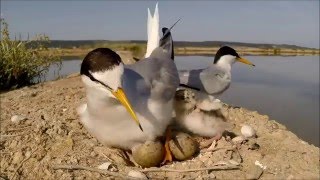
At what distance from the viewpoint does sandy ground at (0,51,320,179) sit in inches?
170

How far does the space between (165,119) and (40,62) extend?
4.51 metres

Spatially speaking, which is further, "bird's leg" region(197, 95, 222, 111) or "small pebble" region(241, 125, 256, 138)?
"small pebble" region(241, 125, 256, 138)

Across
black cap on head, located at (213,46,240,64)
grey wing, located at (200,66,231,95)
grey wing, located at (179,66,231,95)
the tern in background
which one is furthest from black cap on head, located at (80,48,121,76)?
black cap on head, located at (213,46,240,64)

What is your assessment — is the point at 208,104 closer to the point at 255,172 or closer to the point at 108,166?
the point at 255,172

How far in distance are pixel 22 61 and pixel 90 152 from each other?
3.84 metres

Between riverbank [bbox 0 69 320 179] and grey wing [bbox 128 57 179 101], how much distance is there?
2.16 feet

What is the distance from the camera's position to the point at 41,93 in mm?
6707

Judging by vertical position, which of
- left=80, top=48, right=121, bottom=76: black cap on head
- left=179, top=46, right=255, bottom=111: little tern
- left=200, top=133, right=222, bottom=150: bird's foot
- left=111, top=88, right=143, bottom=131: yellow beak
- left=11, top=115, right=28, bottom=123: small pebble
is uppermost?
left=80, top=48, right=121, bottom=76: black cap on head

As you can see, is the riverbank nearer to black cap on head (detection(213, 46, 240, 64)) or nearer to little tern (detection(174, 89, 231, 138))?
little tern (detection(174, 89, 231, 138))

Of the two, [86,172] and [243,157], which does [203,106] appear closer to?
[243,157]

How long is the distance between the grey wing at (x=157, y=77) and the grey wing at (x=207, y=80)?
2.46 ft

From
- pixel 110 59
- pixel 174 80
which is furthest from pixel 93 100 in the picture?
Result: pixel 174 80

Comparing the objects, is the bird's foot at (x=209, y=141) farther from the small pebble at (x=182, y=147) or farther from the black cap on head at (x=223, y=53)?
the black cap on head at (x=223, y=53)

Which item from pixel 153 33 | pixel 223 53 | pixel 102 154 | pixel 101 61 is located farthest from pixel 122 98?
pixel 223 53
